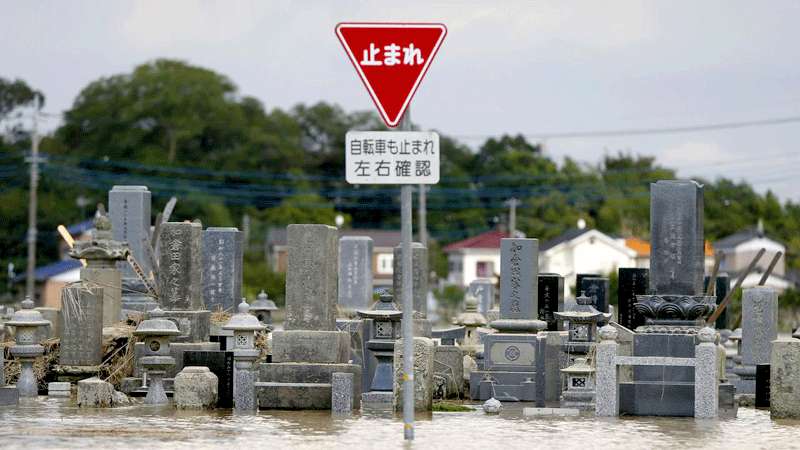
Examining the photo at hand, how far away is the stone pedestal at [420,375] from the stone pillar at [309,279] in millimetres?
1793

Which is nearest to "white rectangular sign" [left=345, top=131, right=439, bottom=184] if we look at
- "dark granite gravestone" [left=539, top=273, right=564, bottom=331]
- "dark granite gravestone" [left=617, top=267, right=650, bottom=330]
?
"dark granite gravestone" [left=539, top=273, right=564, bottom=331]

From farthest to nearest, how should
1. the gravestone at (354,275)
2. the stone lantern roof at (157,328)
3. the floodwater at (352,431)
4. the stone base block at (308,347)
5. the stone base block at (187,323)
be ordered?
A: the gravestone at (354,275), the stone base block at (187,323), the stone lantern roof at (157,328), the stone base block at (308,347), the floodwater at (352,431)

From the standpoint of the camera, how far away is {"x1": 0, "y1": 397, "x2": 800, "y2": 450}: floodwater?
15.6 meters

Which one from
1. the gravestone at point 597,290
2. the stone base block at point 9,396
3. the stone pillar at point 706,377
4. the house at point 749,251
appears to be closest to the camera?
the stone pillar at point 706,377

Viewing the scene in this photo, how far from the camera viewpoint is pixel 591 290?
100 feet

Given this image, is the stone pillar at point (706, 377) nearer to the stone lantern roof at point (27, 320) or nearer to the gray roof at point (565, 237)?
the stone lantern roof at point (27, 320)

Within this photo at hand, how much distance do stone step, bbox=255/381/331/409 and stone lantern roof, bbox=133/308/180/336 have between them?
2.00 m

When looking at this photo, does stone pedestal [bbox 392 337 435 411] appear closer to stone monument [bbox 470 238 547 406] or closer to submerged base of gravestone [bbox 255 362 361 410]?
submerged base of gravestone [bbox 255 362 361 410]

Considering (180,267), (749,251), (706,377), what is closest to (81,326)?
(180,267)

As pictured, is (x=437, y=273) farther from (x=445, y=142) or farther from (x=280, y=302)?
(x=280, y=302)

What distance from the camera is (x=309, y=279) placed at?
69.4 feet

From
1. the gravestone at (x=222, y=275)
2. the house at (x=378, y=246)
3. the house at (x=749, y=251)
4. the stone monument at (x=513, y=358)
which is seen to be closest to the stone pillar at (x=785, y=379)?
the stone monument at (x=513, y=358)

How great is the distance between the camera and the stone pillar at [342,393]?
19.6m

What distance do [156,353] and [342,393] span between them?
3.32m
